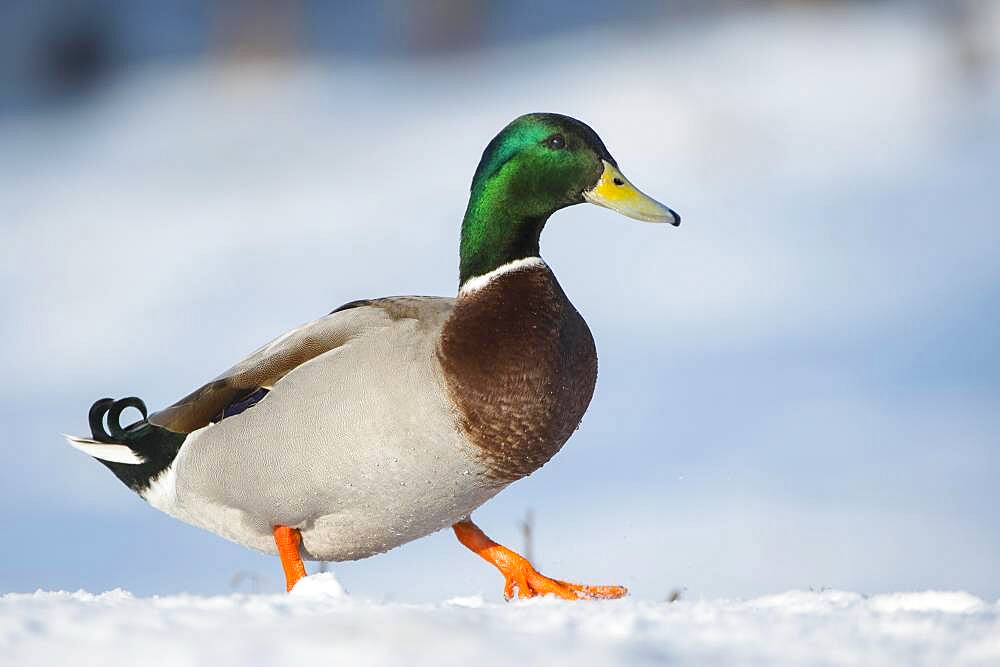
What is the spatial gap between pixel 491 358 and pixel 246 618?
1.46m

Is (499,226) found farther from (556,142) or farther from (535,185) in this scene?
(556,142)

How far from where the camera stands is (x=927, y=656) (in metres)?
1.57

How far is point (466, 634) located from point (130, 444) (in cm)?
230

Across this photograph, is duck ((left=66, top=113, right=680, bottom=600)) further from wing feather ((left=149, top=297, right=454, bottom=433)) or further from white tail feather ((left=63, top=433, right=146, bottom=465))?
white tail feather ((left=63, top=433, right=146, bottom=465))

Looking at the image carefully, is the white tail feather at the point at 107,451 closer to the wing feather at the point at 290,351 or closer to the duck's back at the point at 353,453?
the wing feather at the point at 290,351

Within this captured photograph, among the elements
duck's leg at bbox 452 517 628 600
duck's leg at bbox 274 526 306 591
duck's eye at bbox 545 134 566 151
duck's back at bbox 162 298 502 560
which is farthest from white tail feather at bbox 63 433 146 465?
duck's eye at bbox 545 134 566 151

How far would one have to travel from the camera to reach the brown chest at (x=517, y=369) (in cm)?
293

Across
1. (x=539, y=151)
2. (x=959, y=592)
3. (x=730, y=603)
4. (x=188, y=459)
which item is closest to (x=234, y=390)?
(x=188, y=459)

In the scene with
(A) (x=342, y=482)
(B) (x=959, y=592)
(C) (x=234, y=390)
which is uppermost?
(C) (x=234, y=390)

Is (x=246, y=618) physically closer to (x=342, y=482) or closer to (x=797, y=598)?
(x=797, y=598)

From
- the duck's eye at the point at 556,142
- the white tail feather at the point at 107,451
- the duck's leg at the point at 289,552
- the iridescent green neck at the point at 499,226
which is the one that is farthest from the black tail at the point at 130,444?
the duck's eye at the point at 556,142

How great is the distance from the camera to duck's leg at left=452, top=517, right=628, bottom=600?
3.25 metres

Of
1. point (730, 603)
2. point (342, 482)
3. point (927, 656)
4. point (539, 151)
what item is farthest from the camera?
point (539, 151)

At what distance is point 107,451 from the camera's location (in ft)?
11.9
